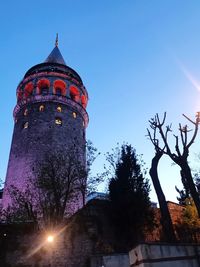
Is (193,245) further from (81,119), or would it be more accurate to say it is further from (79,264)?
(81,119)

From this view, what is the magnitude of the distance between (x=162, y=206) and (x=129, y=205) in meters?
4.23

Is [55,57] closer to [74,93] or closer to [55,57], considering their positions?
[55,57]

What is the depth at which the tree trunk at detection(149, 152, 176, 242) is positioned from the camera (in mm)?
12992

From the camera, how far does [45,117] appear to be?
28.0 m

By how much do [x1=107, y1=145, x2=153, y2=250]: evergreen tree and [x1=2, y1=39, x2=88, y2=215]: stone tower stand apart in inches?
200

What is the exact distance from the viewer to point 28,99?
1176 inches

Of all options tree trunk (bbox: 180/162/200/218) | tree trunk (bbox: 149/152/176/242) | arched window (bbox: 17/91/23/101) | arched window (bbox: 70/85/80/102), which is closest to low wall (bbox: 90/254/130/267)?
tree trunk (bbox: 149/152/176/242)

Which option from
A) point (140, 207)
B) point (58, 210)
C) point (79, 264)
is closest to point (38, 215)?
point (58, 210)

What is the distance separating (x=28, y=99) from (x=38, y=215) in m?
14.2

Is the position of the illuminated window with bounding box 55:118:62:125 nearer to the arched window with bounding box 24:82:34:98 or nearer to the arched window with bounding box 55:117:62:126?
the arched window with bounding box 55:117:62:126

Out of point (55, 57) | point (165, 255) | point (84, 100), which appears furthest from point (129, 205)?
point (55, 57)

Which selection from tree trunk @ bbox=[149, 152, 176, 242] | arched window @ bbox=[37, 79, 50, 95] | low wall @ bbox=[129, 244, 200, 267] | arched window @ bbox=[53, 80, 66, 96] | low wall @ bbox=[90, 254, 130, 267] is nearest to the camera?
low wall @ bbox=[129, 244, 200, 267]

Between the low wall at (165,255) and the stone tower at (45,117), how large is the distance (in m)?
15.6

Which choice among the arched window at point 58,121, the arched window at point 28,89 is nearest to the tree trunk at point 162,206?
the arched window at point 58,121
